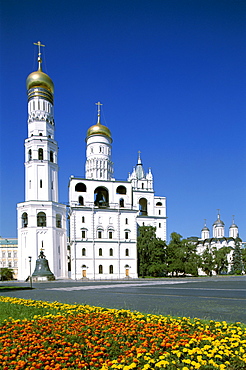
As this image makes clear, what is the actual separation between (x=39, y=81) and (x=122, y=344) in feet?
177

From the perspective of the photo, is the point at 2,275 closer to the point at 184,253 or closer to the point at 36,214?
the point at 36,214

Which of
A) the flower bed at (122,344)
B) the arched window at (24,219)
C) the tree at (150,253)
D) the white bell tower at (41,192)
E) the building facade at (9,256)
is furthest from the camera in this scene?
the building facade at (9,256)

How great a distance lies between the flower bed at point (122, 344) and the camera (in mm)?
4953

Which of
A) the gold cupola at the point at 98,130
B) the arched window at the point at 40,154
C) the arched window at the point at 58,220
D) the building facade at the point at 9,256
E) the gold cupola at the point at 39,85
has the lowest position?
the building facade at the point at 9,256

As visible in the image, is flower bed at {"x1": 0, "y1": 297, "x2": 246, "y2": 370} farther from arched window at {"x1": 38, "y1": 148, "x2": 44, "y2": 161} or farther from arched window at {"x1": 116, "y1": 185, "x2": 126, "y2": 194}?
arched window at {"x1": 116, "y1": 185, "x2": 126, "y2": 194}

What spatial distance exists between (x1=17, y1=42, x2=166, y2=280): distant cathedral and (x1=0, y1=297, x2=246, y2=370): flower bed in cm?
4332

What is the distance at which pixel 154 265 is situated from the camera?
5272 centimetres

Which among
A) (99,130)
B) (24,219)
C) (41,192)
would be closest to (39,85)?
(99,130)

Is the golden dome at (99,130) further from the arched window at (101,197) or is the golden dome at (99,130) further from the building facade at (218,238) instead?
the building facade at (218,238)

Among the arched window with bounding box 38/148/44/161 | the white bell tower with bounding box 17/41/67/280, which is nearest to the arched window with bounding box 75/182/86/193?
the white bell tower with bounding box 17/41/67/280

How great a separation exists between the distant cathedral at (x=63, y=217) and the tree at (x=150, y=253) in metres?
1.33

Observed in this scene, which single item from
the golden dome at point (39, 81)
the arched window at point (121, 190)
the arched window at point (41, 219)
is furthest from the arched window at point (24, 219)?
the golden dome at point (39, 81)

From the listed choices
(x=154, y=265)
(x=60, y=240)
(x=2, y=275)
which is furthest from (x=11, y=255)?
(x=154, y=265)

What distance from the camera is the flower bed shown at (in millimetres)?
4953
